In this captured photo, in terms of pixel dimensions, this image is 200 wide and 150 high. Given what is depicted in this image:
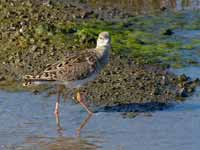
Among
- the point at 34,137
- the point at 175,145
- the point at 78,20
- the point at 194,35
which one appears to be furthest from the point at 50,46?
the point at 175,145

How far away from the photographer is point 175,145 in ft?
29.5

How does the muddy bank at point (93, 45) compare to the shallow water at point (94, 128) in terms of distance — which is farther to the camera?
the muddy bank at point (93, 45)

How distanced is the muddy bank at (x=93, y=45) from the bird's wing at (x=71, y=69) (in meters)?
0.47

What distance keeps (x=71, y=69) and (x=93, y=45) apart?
2.55 m

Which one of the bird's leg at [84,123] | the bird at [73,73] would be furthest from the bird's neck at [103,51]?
the bird's leg at [84,123]

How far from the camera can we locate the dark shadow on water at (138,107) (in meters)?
10.4

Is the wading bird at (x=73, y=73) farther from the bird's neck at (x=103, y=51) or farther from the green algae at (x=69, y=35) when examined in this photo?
the green algae at (x=69, y=35)

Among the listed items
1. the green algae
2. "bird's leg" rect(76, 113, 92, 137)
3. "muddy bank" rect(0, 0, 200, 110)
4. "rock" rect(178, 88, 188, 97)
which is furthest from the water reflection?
the green algae

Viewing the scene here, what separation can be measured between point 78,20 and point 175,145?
605 cm

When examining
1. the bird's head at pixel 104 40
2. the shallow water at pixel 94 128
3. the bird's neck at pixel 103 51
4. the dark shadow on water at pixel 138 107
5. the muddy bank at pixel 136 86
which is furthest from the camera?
the bird's head at pixel 104 40

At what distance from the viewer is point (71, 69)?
10586 mm

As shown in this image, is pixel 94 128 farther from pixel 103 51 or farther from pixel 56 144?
pixel 103 51

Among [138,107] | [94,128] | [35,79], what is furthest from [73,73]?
[94,128]

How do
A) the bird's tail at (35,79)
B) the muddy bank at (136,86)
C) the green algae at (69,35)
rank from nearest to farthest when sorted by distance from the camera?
1. the bird's tail at (35,79)
2. the muddy bank at (136,86)
3. the green algae at (69,35)
